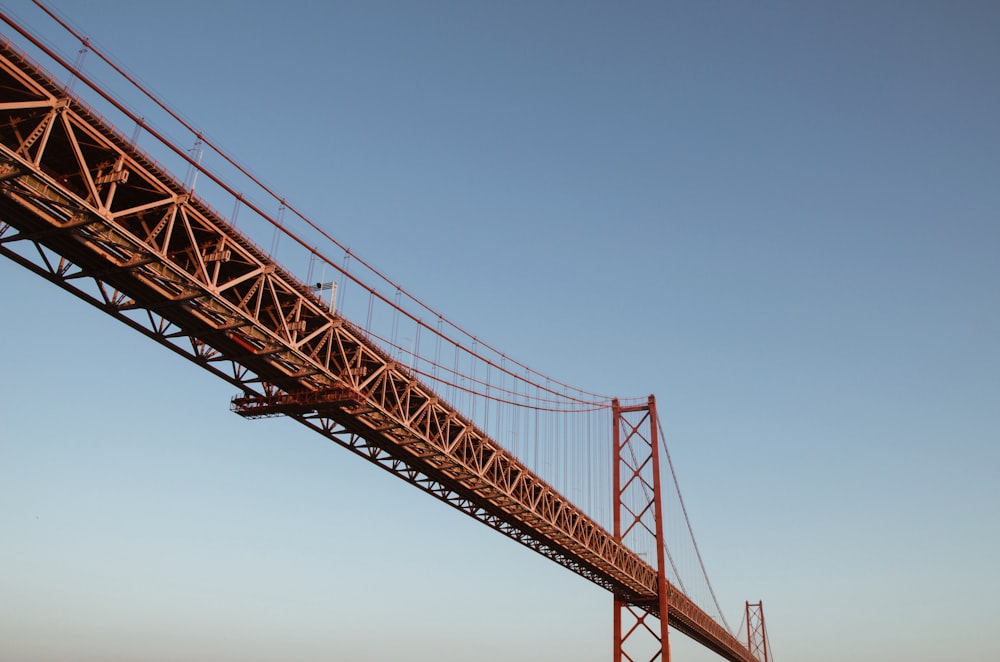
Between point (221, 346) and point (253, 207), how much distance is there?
4.11 metres

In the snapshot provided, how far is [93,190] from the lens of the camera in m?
17.4

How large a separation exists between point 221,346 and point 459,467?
13.0 meters

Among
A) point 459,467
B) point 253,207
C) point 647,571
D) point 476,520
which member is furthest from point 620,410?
point 253,207

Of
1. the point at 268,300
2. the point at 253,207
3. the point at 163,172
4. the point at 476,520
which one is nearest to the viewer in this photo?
the point at 163,172

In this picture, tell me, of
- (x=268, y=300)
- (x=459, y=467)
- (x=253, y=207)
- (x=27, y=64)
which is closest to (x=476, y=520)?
(x=459, y=467)


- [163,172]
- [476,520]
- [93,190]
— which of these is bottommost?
[476,520]

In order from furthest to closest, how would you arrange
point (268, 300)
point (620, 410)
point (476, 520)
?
point (620, 410), point (476, 520), point (268, 300)

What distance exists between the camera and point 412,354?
102 feet

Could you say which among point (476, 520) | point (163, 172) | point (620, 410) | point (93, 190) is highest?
point (620, 410)

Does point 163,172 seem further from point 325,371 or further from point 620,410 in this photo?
point 620,410

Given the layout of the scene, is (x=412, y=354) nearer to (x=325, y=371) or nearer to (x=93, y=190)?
(x=325, y=371)

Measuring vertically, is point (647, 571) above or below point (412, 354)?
below

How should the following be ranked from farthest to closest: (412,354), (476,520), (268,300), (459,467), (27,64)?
(476,520)
(459,467)
(412,354)
(268,300)
(27,64)

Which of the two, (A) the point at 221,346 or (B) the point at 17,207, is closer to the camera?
(B) the point at 17,207
